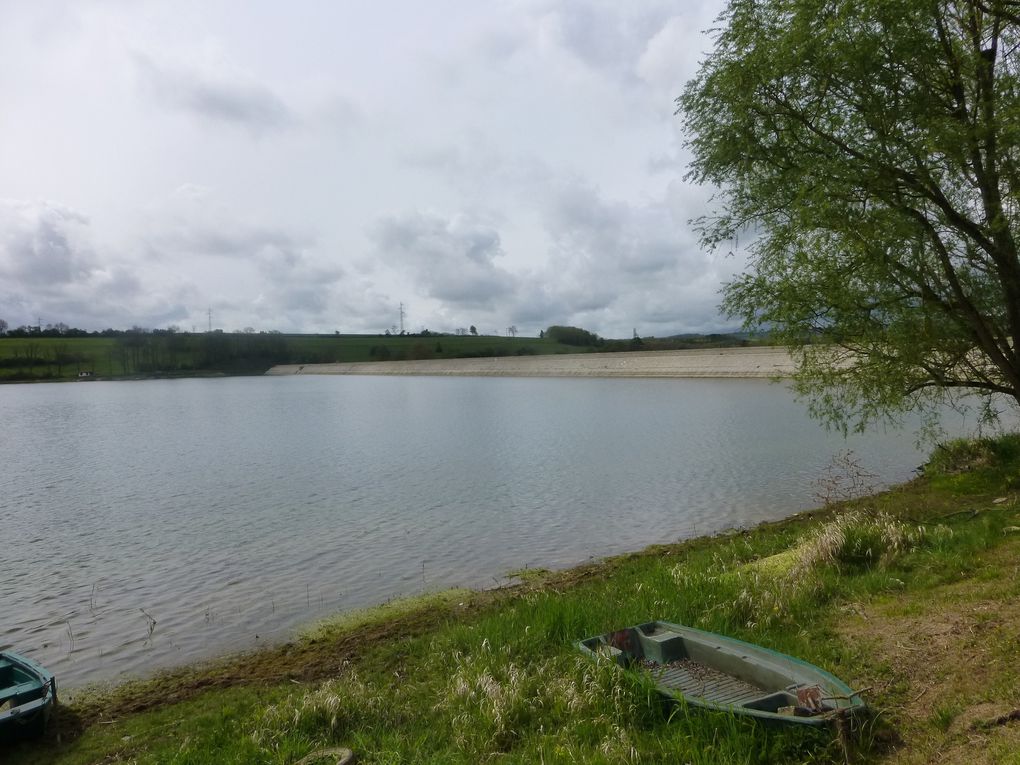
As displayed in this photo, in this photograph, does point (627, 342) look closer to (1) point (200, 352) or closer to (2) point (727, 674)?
(1) point (200, 352)

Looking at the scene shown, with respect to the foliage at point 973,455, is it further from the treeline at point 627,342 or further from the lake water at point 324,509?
Result: the treeline at point 627,342

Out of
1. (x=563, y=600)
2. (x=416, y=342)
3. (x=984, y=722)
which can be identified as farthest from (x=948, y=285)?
(x=416, y=342)

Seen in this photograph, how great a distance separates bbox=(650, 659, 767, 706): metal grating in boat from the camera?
6.48 m

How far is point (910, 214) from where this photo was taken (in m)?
13.0

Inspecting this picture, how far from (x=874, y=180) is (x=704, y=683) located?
31.3ft

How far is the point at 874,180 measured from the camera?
497 inches

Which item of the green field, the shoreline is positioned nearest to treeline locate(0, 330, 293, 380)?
the green field

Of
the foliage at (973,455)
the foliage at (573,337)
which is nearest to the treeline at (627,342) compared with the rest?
the foliage at (573,337)

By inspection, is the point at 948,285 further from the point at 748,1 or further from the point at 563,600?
the point at 563,600

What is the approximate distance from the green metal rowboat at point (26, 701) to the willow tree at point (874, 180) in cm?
1284

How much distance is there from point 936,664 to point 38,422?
196ft

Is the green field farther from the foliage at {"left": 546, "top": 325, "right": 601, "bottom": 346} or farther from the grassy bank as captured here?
the grassy bank

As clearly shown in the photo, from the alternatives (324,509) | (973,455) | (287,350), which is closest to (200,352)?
(287,350)

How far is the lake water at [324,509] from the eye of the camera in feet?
41.5
